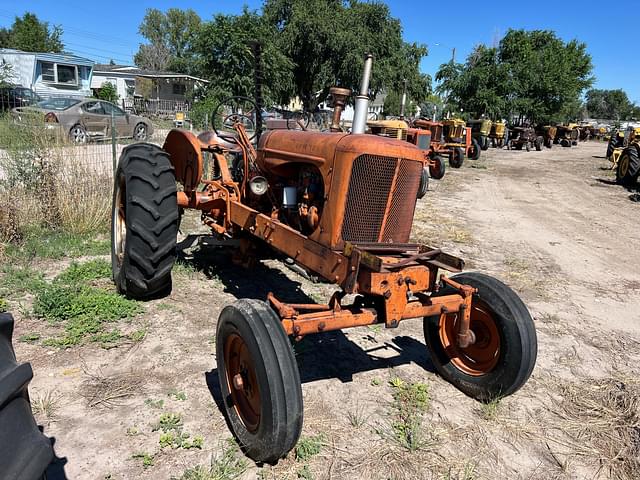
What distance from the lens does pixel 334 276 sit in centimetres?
292

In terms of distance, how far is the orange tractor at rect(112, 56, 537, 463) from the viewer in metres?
2.47

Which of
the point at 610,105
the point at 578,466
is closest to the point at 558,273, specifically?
the point at 578,466

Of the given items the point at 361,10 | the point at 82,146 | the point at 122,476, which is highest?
the point at 361,10

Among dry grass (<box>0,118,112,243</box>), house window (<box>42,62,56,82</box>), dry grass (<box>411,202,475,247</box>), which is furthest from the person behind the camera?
house window (<box>42,62,56,82</box>)

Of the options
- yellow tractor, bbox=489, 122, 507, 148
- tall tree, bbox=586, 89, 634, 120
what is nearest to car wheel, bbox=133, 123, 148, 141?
yellow tractor, bbox=489, 122, 507, 148

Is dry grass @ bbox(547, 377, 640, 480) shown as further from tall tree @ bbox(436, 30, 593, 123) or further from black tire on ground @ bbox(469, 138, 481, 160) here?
tall tree @ bbox(436, 30, 593, 123)

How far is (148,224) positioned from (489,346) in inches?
105

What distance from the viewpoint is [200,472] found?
7.88 feet

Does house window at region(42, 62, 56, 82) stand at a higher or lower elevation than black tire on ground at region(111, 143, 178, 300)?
higher

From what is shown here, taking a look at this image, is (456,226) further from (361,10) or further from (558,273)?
(361,10)

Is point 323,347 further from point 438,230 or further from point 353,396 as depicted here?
point 438,230

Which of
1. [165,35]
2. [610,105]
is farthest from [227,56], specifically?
[610,105]

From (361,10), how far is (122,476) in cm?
3535

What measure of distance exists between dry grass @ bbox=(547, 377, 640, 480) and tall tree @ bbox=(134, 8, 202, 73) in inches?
2700
